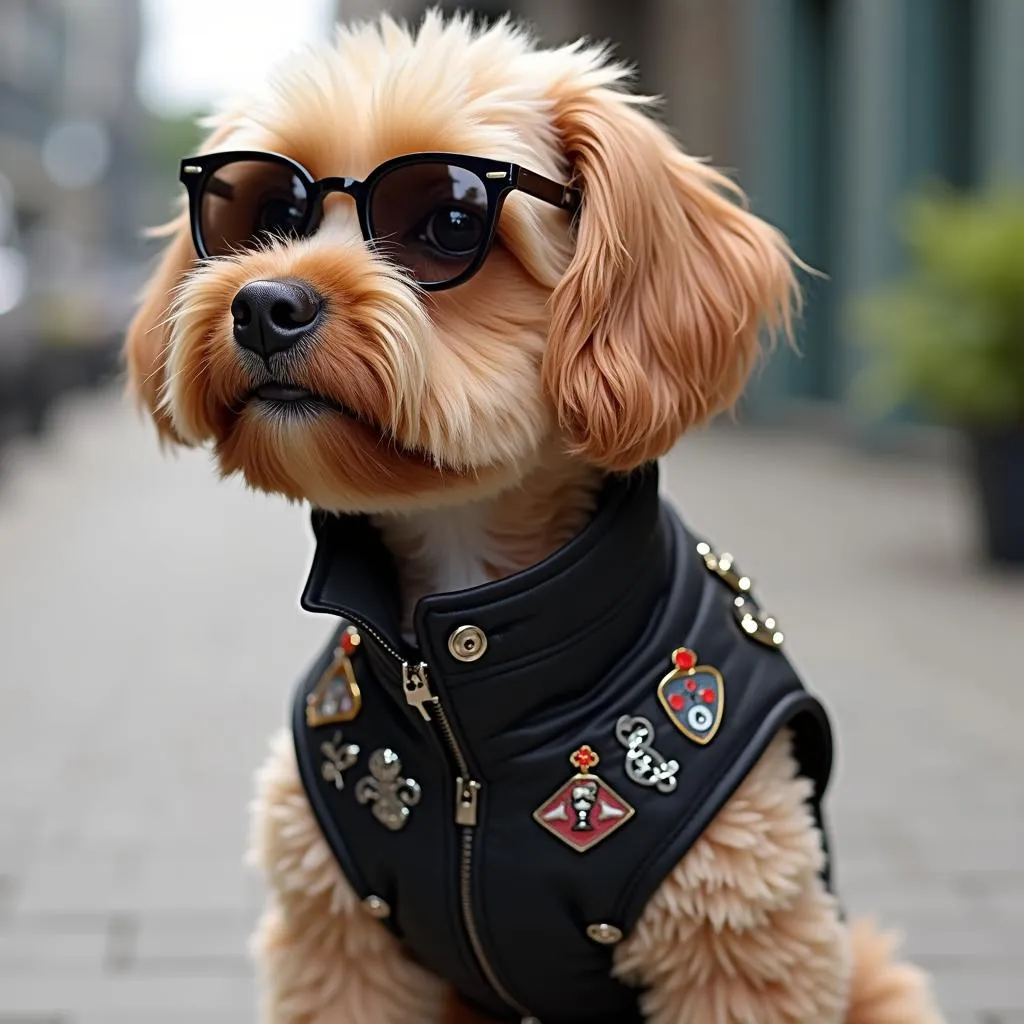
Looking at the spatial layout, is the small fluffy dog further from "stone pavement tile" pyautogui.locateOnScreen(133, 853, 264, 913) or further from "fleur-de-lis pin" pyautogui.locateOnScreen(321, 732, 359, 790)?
"stone pavement tile" pyautogui.locateOnScreen(133, 853, 264, 913)

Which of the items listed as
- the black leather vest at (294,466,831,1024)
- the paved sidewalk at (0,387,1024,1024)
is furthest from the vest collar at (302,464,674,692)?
the paved sidewalk at (0,387,1024,1024)

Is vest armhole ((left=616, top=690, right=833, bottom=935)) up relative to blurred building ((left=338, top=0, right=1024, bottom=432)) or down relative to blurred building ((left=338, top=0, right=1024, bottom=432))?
up

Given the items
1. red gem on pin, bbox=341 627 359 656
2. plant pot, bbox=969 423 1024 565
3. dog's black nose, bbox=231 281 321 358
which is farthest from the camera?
plant pot, bbox=969 423 1024 565

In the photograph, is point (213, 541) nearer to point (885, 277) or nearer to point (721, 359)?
point (885, 277)

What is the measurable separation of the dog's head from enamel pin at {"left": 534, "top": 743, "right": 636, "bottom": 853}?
0.41 m

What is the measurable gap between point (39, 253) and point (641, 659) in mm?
43970

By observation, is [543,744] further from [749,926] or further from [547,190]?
[547,190]

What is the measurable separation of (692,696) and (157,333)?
3.16 feet

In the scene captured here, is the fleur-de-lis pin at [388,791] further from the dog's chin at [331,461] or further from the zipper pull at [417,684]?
the dog's chin at [331,461]

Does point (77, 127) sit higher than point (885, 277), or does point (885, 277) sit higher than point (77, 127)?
point (885, 277)

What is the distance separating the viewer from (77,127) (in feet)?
211

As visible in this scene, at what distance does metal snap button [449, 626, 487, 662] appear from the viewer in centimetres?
209

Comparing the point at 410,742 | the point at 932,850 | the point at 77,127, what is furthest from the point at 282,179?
the point at 77,127

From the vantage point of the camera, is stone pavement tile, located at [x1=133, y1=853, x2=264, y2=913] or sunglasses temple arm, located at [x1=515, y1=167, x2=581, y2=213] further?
stone pavement tile, located at [x1=133, y1=853, x2=264, y2=913]
